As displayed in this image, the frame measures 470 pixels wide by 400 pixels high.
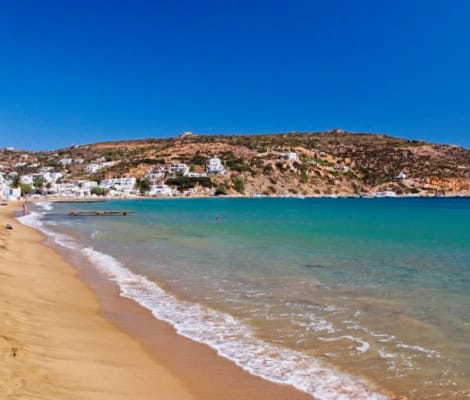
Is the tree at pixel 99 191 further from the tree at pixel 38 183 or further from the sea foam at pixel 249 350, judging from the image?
the sea foam at pixel 249 350

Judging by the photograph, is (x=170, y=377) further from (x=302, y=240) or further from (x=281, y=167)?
(x=281, y=167)

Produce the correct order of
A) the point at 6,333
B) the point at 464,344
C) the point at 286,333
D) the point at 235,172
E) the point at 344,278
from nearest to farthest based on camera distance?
1. the point at 6,333
2. the point at 464,344
3. the point at 286,333
4. the point at 344,278
5. the point at 235,172

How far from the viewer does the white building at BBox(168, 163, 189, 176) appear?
13825 cm

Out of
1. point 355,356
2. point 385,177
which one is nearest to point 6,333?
point 355,356

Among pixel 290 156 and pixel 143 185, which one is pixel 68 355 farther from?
pixel 290 156

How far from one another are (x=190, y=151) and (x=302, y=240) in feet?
441

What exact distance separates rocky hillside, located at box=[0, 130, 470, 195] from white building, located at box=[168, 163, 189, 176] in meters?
2.94

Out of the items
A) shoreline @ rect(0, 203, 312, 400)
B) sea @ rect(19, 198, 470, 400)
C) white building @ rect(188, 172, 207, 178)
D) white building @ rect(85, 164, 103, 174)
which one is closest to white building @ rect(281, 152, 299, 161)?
white building @ rect(188, 172, 207, 178)

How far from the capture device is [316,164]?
14212 cm

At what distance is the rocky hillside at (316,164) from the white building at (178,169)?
2.94 m

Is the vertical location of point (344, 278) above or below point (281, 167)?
below

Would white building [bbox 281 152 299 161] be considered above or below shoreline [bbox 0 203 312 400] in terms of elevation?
above

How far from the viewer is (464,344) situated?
717cm

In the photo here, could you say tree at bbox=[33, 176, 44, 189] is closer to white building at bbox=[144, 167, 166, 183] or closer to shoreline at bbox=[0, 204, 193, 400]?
white building at bbox=[144, 167, 166, 183]
